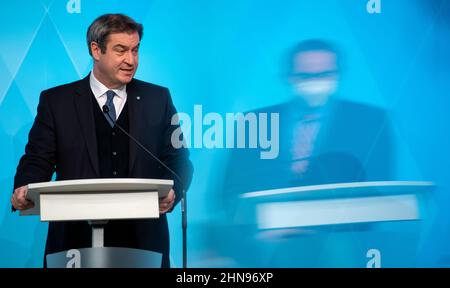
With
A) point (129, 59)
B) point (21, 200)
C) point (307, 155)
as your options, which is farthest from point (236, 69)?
point (21, 200)

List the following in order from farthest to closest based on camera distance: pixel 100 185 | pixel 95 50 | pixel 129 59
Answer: pixel 95 50, pixel 129 59, pixel 100 185

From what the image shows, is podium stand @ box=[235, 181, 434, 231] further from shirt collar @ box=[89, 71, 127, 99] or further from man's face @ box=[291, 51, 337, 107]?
shirt collar @ box=[89, 71, 127, 99]

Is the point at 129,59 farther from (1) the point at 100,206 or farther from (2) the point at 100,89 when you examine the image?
(1) the point at 100,206

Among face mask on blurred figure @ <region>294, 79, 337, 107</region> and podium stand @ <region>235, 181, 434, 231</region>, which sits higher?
face mask on blurred figure @ <region>294, 79, 337, 107</region>

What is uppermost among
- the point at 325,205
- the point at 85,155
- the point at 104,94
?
the point at 104,94

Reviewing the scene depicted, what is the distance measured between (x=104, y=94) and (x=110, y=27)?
35cm

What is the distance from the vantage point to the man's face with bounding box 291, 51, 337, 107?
5.20 meters

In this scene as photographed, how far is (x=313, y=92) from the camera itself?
17.1ft

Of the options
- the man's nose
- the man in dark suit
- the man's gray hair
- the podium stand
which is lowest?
the podium stand

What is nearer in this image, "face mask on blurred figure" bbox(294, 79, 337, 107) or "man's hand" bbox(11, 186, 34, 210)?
"man's hand" bbox(11, 186, 34, 210)

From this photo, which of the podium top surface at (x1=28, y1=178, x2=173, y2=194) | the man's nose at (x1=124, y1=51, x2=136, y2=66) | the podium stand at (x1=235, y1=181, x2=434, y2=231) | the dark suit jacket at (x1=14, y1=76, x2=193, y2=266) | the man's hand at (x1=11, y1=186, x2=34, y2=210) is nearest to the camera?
the podium top surface at (x1=28, y1=178, x2=173, y2=194)

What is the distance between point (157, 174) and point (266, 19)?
1243mm

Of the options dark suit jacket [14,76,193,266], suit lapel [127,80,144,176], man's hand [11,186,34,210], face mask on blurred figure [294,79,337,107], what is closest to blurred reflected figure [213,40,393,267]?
face mask on blurred figure [294,79,337,107]

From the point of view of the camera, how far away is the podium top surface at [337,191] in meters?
5.13
